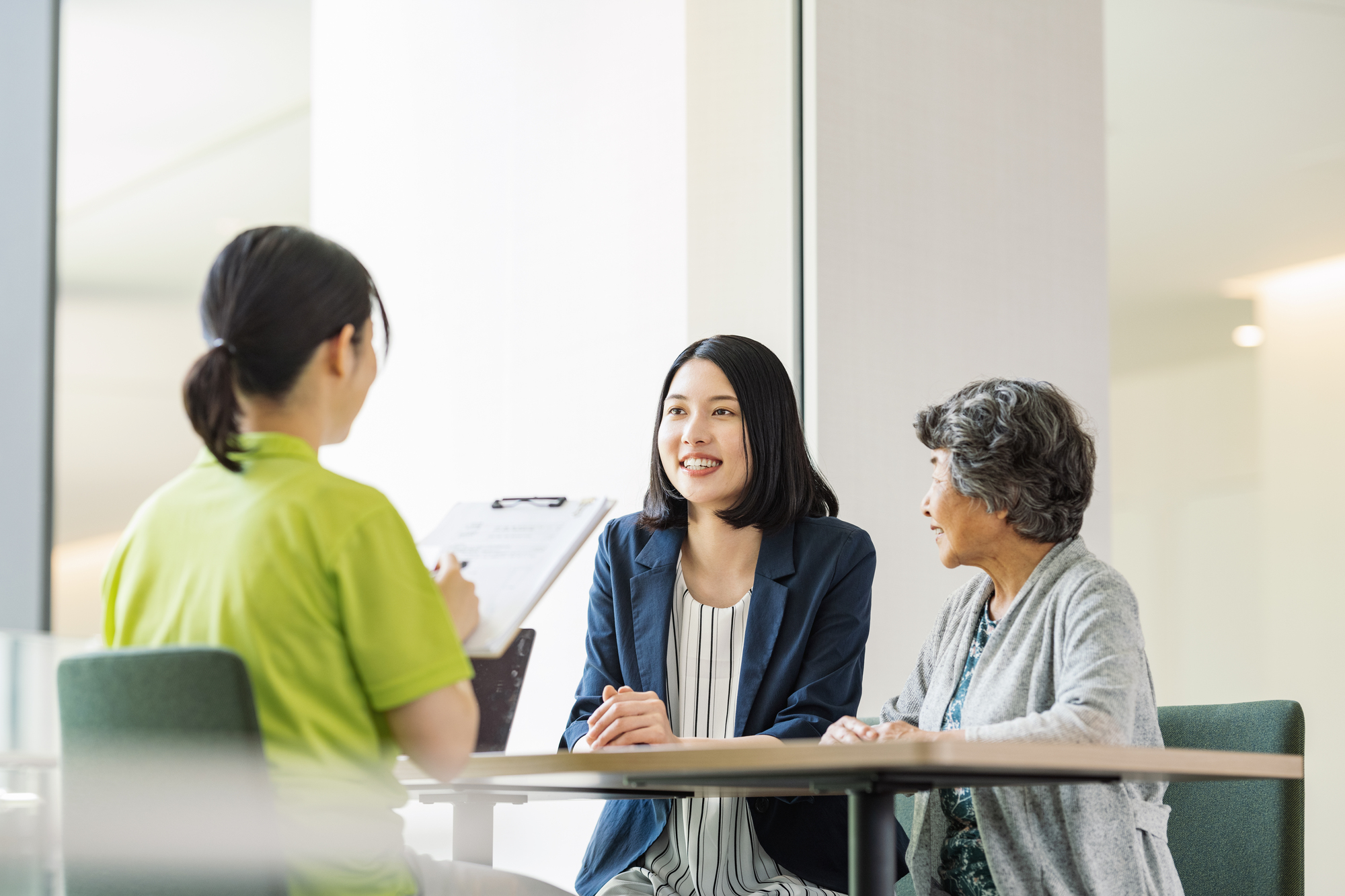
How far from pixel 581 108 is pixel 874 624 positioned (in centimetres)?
151

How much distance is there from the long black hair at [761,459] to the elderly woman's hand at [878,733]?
1.60 feet

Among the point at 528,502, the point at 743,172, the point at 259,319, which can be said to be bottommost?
the point at 528,502

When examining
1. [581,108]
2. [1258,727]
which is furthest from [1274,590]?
[581,108]

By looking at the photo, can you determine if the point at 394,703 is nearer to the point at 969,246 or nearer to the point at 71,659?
the point at 71,659

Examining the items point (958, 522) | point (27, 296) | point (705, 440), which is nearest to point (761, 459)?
point (705, 440)

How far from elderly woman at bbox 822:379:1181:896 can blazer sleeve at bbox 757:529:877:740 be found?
0.08m

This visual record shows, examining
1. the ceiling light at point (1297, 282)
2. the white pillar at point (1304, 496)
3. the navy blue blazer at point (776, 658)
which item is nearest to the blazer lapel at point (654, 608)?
the navy blue blazer at point (776, 658)

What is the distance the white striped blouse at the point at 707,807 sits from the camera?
185cm

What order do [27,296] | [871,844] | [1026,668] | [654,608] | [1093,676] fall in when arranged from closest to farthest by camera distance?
1. [871,844]
2. [1093,676]
3. [1026,668]
4. [654,608]
5. [27,296]

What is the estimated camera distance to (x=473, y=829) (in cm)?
210

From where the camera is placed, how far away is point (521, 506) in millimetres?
1475

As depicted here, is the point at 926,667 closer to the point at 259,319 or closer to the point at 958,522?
the point at 958,522

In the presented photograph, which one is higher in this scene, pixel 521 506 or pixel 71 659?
pixel 521 506

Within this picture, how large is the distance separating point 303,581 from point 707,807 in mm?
986
